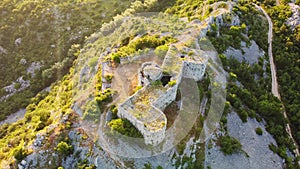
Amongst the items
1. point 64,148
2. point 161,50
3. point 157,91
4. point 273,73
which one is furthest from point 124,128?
point 273,73

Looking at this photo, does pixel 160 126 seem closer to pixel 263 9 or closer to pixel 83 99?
pixel 83 99

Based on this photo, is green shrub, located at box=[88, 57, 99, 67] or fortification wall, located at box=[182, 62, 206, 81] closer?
fortification wall, located at box=[182, 62, 206, 81]

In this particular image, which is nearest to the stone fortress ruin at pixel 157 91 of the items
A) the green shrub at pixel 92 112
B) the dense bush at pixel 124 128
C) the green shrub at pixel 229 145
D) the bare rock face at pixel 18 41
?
the dense bush at pixel 124 128

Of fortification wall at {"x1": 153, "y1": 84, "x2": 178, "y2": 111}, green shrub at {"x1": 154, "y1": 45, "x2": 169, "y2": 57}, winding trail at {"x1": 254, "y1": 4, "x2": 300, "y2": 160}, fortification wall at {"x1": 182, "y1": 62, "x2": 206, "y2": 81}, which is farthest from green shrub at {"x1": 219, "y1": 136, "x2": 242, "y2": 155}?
green shrub at {"x1": 154, "y1": 45, "x2": 169, "y2": 57}

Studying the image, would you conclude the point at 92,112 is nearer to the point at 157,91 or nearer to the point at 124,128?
the point at 124,128

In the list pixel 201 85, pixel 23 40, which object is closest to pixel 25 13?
pixel 23 40

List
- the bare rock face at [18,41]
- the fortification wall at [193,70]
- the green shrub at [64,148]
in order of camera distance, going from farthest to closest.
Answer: the bare rock face at [18,41] < the fortification wall at [193,70] < the green shrub at [64,148]

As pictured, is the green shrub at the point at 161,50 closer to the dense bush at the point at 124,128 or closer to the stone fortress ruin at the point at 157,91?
the stone fortress ruin at the point at 157,91

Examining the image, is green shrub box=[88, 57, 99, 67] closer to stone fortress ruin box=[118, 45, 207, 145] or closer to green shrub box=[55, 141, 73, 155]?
stone fortress ruin box=[118, 45, 207, 145]
